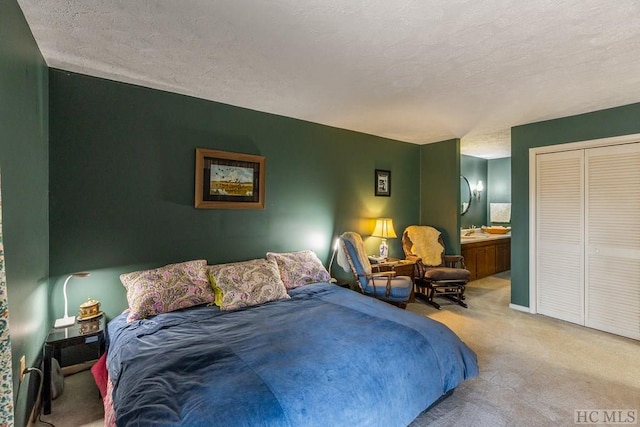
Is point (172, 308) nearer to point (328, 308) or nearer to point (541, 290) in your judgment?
point (328, 308)

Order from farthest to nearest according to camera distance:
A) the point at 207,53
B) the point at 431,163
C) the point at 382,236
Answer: the point at 431,163, the point at 382,236, the point at 207,53

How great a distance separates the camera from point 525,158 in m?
4.13

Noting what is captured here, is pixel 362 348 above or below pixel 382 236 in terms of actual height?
below

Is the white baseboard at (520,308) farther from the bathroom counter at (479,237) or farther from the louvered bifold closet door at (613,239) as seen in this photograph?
the bathroom counter at (479,237)

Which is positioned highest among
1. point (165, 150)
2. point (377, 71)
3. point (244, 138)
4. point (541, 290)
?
point (377, 71)

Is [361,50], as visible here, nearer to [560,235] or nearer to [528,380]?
[528,380]

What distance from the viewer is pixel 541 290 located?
4.02 meters

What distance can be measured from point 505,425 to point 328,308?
137 centimetres

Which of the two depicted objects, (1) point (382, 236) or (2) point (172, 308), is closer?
(2) point (172, 308)

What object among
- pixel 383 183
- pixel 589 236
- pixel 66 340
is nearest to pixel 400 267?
pixel 383 183

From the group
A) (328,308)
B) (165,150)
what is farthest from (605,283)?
(165,150)

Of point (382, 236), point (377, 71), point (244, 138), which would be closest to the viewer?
point (377, 71)

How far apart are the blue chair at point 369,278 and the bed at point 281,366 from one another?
1091 mm

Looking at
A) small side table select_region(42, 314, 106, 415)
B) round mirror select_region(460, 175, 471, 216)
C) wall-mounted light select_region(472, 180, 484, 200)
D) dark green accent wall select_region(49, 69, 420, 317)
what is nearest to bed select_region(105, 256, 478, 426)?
small side table select_region(42, 314, 106, 415)
